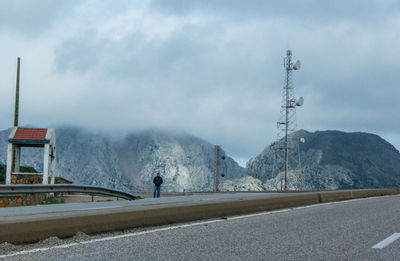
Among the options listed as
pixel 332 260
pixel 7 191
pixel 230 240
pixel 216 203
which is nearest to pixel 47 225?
pixel 230 240

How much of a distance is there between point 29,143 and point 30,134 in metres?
0.53

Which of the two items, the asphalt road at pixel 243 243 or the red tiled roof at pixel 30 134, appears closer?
the asphalt road at pixel 243 243

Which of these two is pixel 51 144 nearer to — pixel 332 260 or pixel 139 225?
pixel 139 225

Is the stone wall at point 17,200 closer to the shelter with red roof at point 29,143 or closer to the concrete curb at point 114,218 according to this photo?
the shelter with red roof at point 29,143

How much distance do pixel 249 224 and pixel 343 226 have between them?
1734 millimetres

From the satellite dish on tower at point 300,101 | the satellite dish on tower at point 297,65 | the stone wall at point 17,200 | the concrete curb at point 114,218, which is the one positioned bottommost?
the stone wall at point 17,200

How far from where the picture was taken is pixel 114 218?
819 cm

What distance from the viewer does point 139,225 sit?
8.70m

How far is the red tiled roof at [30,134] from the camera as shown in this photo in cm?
2789

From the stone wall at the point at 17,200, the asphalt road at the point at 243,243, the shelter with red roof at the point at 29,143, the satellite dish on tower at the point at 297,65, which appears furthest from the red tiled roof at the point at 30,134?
the satellite dish on tower at the point at 297,65

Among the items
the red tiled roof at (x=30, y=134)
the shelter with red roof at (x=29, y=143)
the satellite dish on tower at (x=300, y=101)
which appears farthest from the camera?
the satellite dish on tower at (x=300, y=101)

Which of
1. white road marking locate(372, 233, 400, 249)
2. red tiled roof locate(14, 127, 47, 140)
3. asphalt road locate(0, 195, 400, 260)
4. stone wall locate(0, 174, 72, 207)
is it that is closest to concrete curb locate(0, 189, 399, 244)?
asphalt road locate(0, 195, 400, 260)

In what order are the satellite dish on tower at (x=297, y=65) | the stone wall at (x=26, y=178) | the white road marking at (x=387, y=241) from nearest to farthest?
the white road marking at (x=387, y=241), the stone wall at (x=26, y=178), the satellite dish on tower at (x=297, y=65)

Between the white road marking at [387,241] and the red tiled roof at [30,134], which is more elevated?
the red tiled roof at [30,134]
